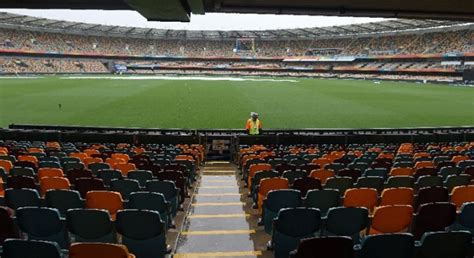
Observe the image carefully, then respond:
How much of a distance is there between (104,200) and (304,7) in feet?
23.1

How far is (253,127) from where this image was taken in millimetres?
17609

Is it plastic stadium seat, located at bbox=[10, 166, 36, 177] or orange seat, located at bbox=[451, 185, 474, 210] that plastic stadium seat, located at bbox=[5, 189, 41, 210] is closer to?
plastic stadium seat, located at bbox=[10, 166, 36, 177]

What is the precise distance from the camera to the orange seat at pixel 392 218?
517 centimetres

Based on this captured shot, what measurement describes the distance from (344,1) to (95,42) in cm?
11365

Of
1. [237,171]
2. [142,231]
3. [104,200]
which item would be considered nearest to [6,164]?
[104,200]

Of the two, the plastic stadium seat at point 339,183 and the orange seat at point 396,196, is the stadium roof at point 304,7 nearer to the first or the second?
the plastic stadium seat at point 339,183

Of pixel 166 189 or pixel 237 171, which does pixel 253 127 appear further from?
pixel 166 189

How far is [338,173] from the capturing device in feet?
28.0

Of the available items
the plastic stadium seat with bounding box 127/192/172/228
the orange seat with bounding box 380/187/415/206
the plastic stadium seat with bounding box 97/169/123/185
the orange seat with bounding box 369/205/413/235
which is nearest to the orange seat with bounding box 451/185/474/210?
the orange seat with bounding box 380/187/415/206

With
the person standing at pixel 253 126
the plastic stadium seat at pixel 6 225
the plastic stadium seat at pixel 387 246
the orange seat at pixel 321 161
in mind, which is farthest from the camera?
the person standing at pixel 253 126

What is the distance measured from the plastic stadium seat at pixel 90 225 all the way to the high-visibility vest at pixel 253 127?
12639 millimetres

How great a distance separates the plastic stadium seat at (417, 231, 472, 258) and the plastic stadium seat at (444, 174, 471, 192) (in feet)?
12.4

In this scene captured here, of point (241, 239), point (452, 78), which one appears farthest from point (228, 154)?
point (452, 78)

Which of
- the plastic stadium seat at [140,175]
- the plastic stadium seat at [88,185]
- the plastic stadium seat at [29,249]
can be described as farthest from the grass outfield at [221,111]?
the plastic stadium seat at [29,249]
